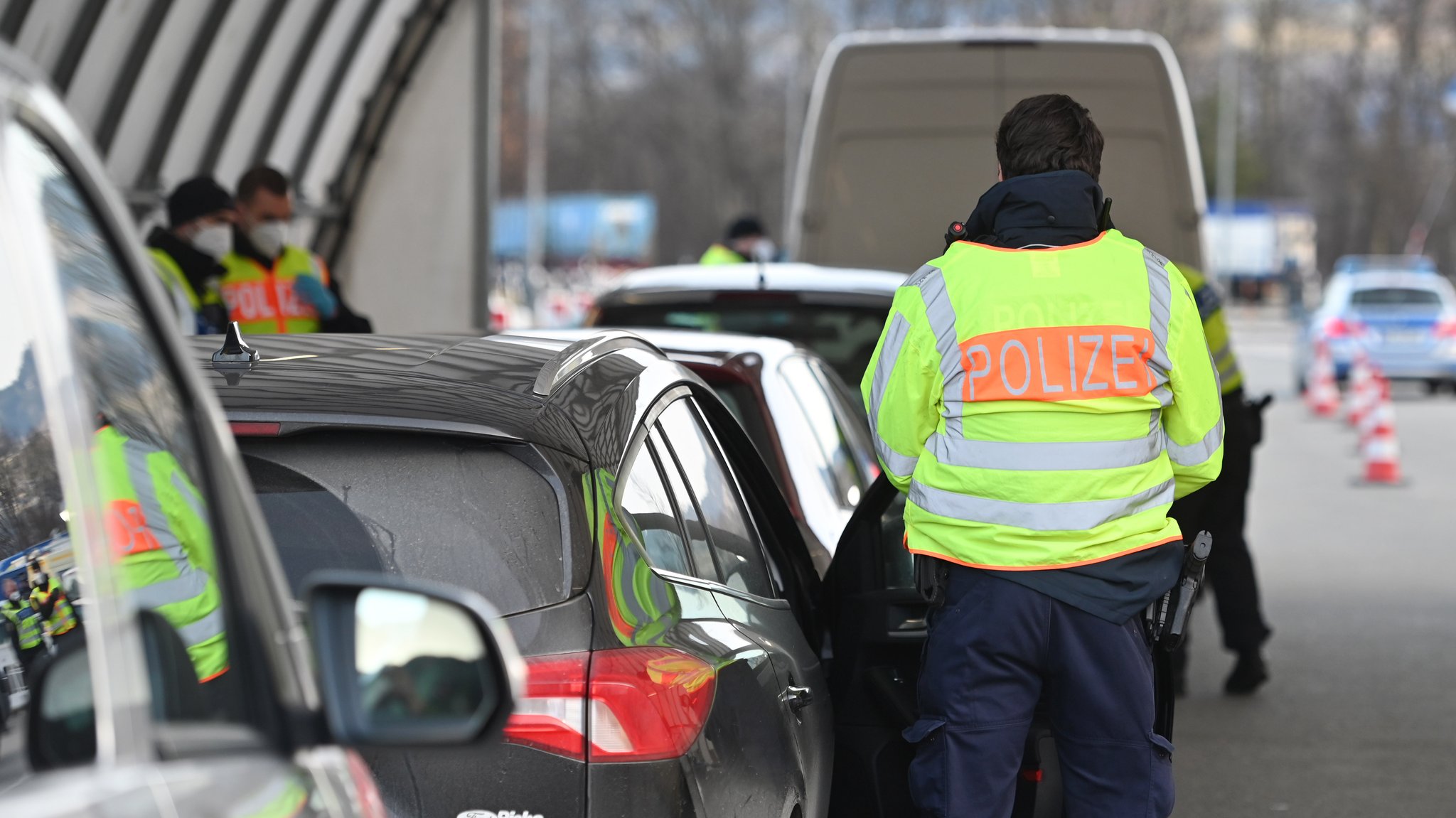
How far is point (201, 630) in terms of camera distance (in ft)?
7.61

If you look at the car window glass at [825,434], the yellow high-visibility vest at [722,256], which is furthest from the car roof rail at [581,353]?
the yellow high-visibility vest at [722,256]

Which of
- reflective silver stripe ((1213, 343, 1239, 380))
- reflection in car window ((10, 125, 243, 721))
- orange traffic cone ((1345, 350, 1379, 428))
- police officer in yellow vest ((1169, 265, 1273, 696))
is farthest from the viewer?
orange traffic cone ((1345, 350, 1379, 428))

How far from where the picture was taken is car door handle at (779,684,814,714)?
3.79 m

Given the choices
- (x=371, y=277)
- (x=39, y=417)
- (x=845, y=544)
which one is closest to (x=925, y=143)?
(x=371, y=277)

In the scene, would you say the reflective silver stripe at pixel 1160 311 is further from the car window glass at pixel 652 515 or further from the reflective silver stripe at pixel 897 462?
the car window glass at pixel 652 515

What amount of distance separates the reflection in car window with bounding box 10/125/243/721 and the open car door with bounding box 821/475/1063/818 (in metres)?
2.12

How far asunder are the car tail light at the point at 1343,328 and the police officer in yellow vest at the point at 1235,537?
58.0 ft

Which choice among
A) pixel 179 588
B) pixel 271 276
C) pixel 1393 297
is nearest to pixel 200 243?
pixel 271 276

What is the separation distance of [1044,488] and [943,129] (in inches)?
277

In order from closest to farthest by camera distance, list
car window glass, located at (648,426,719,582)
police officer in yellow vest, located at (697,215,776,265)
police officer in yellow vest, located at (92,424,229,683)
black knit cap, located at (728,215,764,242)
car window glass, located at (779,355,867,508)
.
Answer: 1. police officer in yellow vest, located at (92,424,229,683)
2. car window glass, located at (648,426,719,582)
3. car window glass, located at (779,355,867,508)
4. police officer in yellow vest, located at (697,215,776,265)
5. black knit cap, located at (728,215,764,242)

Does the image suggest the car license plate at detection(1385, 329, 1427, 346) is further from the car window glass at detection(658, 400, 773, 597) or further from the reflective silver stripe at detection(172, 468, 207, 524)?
the reflective silver stripe at detection(172, 468, 207, 524)

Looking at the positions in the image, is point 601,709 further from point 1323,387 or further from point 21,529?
point 1323,387

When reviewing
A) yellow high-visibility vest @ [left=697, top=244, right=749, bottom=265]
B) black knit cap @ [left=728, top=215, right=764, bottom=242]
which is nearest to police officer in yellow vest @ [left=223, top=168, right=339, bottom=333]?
yellow high-visibility vest @ [left=697, top=244, right=749, bottom=265]

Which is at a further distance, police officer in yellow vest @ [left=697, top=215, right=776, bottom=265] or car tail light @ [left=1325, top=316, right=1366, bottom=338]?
car tail light @ [left=1325, top=316, right=1366, bottom=338]
